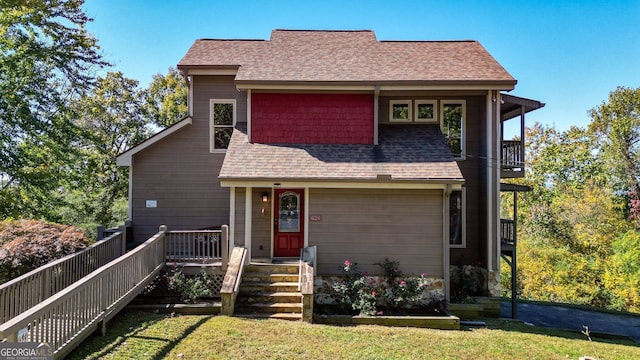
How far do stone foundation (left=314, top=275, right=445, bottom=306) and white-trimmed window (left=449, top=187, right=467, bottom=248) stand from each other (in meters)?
2.09

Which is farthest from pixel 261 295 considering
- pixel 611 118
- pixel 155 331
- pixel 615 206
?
pixel 611 118

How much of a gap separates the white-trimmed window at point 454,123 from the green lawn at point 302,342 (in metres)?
5.30

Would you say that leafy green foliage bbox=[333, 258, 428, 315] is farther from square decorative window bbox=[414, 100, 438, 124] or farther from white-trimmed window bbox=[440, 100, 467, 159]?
square decorative window bbox=[414, 100, 438, 124]

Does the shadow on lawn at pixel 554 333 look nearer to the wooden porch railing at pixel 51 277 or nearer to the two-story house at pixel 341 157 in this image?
the two-story house at pixel 341 157

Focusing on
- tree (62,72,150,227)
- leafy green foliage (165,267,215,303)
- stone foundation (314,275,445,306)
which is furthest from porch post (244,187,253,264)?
tree (62,72,150,227)

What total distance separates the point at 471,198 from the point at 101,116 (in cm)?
1990

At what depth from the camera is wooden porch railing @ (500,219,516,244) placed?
10.7 m

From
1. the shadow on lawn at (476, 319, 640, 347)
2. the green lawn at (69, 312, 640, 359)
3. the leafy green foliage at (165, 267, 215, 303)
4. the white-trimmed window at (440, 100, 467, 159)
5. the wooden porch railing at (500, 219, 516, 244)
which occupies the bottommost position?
the shadow on lawn at (476, 319, 640, 347)

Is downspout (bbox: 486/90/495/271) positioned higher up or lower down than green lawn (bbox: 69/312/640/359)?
higher up

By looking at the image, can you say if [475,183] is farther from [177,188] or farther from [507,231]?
[177,188]

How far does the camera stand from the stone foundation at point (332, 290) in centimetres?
855

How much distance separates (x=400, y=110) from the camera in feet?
35.7

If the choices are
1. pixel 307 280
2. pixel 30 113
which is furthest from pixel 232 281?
pixel 30 113

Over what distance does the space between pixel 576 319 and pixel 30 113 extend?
763 inches
